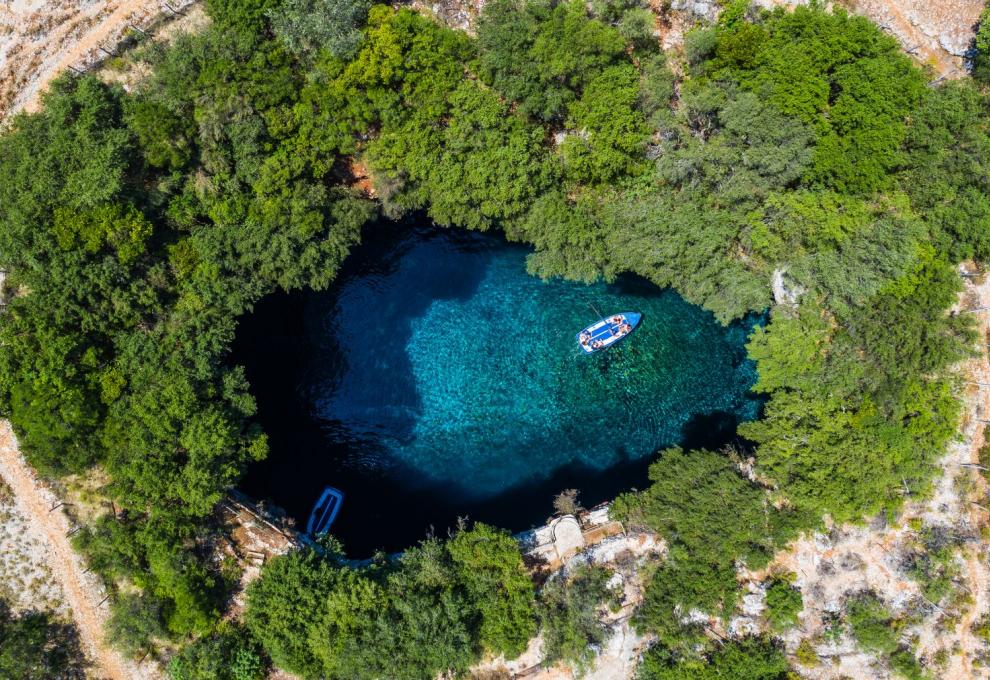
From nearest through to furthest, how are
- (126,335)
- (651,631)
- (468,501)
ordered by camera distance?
(126,335) < (651,631) < (468,501)

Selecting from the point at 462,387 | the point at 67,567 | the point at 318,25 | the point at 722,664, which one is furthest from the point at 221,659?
the point at 318,25

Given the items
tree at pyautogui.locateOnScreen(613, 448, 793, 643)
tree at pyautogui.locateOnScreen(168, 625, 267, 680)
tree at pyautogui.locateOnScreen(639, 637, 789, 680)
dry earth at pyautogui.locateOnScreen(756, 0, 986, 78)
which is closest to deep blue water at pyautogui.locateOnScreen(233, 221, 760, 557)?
tree at pyautogui.locateOnScreen(613, 448, 793, 643)

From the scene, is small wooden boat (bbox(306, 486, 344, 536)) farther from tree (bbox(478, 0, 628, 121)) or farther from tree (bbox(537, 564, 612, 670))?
tree (bbox(478, 0, 628, 121))

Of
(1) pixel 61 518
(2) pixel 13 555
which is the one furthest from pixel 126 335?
(2) pixel 13 555

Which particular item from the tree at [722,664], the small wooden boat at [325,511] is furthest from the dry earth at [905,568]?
the small wooden boat at [325,511]

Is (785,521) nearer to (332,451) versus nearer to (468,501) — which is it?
(468,501)

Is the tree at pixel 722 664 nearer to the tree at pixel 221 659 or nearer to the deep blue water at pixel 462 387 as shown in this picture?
the deep blue water at pixel 462 387
